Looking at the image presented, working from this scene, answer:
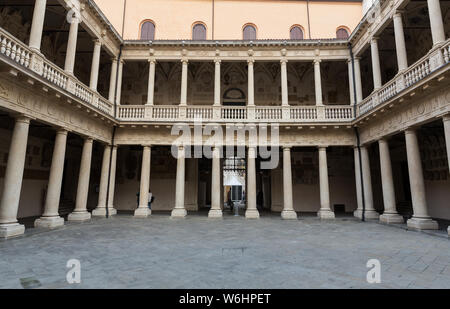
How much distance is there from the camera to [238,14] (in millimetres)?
19141

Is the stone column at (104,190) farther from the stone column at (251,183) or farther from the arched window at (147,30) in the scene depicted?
the arched window at (147,30)

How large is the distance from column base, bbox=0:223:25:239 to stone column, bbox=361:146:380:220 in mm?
15589

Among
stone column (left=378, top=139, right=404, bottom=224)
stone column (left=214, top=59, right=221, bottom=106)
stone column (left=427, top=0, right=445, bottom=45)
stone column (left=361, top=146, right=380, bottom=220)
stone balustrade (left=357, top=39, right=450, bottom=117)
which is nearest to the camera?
stone balustrade (left=357, top=39, right=450, bottom=117)

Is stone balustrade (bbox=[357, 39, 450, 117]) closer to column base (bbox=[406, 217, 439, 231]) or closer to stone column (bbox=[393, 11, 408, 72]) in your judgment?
stone column (bbox=[393, 11, 408, 72])

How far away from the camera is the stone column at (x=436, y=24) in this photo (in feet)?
29.0

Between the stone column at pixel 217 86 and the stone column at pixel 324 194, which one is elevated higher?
the stone column at pixel 217 86

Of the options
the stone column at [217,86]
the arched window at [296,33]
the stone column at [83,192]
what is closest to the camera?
the stone column at [83,192]

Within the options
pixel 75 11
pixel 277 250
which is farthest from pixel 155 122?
pixel 277 250

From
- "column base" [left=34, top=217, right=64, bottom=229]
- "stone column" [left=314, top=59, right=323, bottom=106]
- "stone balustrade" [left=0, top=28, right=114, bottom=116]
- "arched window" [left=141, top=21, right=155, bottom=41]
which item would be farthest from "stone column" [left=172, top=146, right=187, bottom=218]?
"arched window" [left=141, top=21, right=155, bottom=41]

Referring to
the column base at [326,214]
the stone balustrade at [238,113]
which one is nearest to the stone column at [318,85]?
the stone balustrade at [238,113]

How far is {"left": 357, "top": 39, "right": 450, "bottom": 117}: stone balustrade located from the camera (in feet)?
27.8

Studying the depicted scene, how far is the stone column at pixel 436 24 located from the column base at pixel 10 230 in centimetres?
1589
